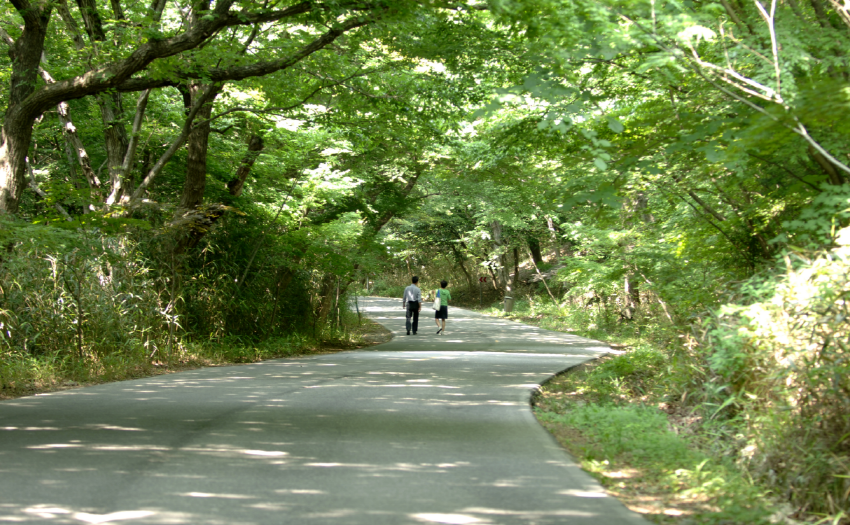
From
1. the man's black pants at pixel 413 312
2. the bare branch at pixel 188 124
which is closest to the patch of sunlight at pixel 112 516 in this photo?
the bare branch at pixel 188 124

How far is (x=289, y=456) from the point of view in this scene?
5.82m

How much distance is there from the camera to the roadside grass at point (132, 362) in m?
9.25

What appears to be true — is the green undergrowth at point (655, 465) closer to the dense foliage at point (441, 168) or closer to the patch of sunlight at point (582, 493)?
the patch of sunlight at point (582, 493)

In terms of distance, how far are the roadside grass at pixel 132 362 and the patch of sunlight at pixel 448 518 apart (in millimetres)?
6713

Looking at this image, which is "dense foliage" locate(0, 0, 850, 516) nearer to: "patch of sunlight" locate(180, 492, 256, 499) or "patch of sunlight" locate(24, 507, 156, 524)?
"patch of sunlight" locate(180, 492, 256, 499)

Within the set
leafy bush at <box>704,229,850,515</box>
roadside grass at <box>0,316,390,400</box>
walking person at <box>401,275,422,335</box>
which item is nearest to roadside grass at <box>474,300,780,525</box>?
leafy bush at <box>704,229,850,515</box>

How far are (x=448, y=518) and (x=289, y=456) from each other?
1998 millimetres

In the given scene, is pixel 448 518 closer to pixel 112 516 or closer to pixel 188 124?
pixel 112 516

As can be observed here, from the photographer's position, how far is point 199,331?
45.5ft

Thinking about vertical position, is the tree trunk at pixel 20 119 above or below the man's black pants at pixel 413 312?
above

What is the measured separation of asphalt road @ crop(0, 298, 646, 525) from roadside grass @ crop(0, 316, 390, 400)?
0.65m

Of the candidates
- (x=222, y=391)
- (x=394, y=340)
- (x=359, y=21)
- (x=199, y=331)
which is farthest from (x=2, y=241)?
(x=394, y=340)

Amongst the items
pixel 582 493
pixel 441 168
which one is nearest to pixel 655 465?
pixel 582 493

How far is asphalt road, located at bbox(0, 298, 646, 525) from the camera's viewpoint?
174 inches
